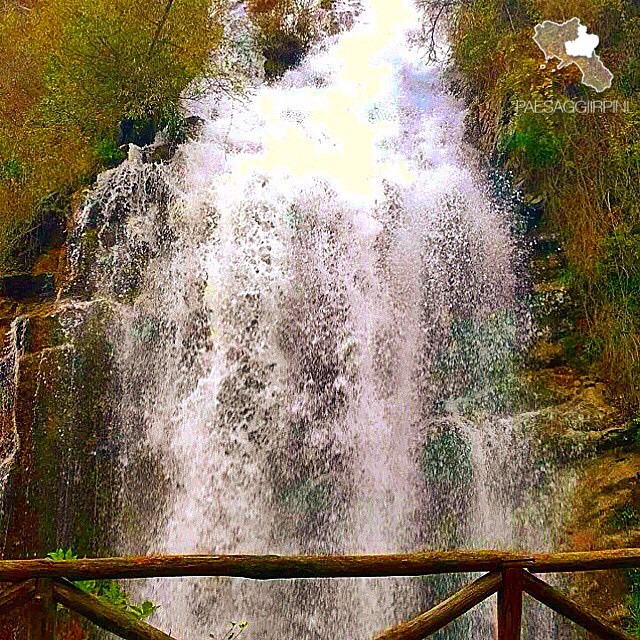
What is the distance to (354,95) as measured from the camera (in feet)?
28.0

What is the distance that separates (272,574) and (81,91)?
6811 mm

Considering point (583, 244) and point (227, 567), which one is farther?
point (583, 244)

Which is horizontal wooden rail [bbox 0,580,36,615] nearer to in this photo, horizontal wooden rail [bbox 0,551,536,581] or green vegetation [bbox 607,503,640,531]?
horizontal wooden rail [bbox 0,551,536,581]

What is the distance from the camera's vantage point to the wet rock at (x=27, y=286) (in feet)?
21.0

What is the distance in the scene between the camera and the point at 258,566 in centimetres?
220

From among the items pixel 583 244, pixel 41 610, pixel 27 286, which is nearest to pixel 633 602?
pixel 583 244

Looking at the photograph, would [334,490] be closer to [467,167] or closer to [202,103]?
[467,167]

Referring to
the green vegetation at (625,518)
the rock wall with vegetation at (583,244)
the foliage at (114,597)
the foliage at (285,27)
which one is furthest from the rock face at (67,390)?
the foliage at (285,27)

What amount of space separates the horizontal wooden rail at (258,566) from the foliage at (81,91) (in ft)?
18.4

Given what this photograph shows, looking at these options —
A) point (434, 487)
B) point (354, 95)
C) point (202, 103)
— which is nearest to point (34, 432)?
point (434, 487)

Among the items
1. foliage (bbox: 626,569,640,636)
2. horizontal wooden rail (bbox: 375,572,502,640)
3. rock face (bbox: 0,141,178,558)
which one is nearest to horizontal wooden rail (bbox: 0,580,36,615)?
horizontal wooden rail (bbox: 375,572,502,640)

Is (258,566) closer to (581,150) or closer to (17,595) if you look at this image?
(17,595)

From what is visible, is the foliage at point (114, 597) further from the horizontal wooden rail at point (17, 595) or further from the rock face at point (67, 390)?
the horizontal wooden rail at point (17, 595)

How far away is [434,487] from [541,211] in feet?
8.80
